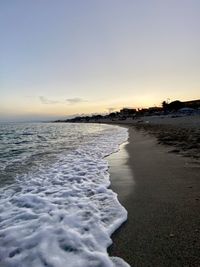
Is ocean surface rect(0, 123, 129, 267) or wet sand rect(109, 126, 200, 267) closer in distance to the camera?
wet sand rect(109, 126, 200, 267)

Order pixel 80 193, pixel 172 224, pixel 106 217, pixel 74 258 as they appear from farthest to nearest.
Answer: pixel 80 193, pixel 106 217, pixel 172 224, pixel 74 258

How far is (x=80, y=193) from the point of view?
6.59 meters

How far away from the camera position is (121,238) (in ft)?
13.2

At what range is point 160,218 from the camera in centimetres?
467

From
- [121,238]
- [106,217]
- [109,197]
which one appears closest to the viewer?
[121,238]

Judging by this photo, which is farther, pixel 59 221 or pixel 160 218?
pixel 59 221

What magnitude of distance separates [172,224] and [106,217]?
4.11ft

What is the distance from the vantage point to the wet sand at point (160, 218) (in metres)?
3.43

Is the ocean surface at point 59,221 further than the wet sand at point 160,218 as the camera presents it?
Yes

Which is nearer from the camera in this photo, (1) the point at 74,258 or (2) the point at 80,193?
(1) the point at 74,258

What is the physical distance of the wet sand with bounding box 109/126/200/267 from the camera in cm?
343

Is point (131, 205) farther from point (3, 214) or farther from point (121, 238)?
point (3, 214)

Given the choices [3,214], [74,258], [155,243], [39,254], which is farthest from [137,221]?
[3,214]

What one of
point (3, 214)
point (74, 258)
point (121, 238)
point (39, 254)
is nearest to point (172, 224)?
point (121, 238)
